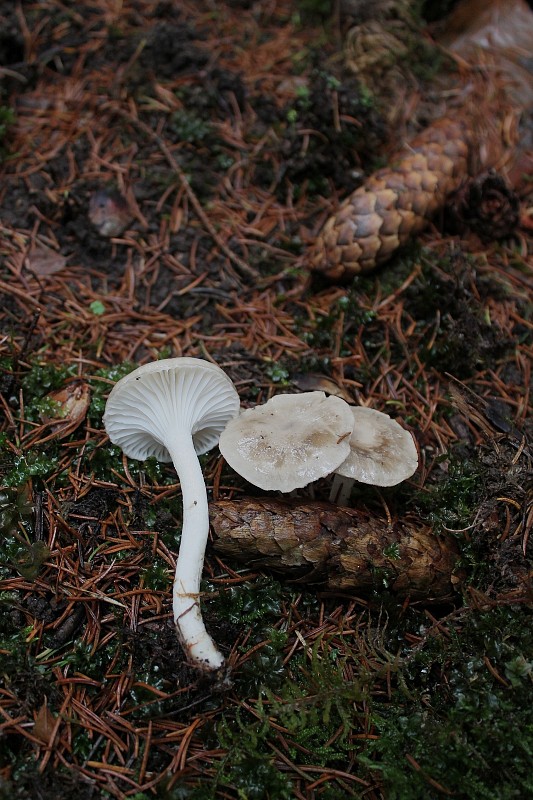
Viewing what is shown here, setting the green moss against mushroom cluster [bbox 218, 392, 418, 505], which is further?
mushroom cluster [bbox 218, 392, 418, 505]

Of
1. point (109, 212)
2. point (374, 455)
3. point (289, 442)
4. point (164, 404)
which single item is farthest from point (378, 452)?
point (109, 212)

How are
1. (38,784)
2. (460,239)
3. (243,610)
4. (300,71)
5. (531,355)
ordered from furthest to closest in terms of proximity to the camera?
(300,71) → (460,239) → (531,355) → (243,610) → (38,784)

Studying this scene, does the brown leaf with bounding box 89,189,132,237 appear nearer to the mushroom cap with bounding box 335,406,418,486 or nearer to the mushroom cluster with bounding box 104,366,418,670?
the mushroom cluster with bounding box 104,366,418,670

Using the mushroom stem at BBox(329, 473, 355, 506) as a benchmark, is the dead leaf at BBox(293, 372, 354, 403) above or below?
above

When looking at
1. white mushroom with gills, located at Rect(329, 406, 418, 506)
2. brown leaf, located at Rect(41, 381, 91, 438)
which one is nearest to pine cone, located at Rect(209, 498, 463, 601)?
white mushroom with gills, located at Rect(329, 406, 418, 506)

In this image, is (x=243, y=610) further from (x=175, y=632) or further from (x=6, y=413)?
(x=6, y=413)

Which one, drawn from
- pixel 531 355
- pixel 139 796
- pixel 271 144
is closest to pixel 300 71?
pixel 271 144

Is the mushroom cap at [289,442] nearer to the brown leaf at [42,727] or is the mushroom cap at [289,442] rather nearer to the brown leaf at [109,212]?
the brown leaf at [42,727]
